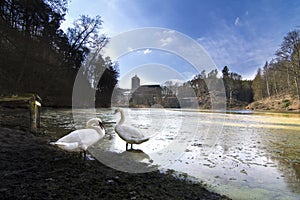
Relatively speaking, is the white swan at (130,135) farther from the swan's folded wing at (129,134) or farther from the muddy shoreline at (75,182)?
the muddy shoreline at (75,182)

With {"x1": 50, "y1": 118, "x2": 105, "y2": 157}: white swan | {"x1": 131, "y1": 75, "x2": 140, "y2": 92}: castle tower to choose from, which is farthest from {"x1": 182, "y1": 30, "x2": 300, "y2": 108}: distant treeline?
{"x1": 50, "y1": 118, "x2": 105, "y2": 157}: white swan

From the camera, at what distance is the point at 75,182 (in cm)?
262

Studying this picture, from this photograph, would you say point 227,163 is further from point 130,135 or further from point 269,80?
point 269,80

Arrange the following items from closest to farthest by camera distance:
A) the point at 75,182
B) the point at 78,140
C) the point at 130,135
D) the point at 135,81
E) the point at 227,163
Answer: the point at 75,182 → the point at 78,140 → the point at 227,163 → the point at 130,135 → the point at 135,81

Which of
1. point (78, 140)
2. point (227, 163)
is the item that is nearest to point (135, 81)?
A: point (78, 140)

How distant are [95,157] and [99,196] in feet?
6.79

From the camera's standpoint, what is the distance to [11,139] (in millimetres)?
4594

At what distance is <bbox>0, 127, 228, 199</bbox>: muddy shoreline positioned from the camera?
2271 mm

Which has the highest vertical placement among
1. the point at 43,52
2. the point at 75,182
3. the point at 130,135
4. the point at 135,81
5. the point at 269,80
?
the point at 269,80

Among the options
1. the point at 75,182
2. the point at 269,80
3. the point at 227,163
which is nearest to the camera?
the point at 75,182

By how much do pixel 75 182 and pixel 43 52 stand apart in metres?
17.3

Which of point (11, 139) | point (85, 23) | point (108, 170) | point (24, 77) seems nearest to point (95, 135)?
point (108, 170)

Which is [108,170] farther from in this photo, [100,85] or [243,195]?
[100,85]

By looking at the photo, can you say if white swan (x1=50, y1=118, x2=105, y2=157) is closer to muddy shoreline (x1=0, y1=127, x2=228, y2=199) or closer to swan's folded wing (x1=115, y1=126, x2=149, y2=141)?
muddy shoreline (x1=0, y1=127, x2=228, y2=199)
